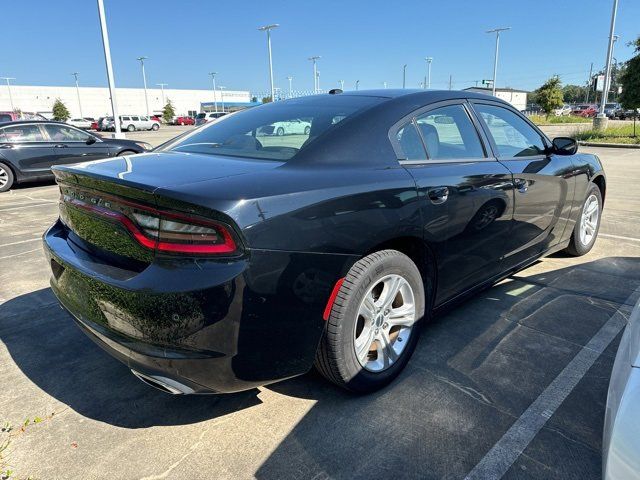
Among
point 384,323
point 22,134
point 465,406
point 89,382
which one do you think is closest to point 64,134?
point 22,134

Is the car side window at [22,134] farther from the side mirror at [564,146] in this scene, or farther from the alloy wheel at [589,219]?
the alloy wheel at [589,219]

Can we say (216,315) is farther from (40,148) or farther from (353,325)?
(40,148)

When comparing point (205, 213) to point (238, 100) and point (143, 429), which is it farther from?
point (238, 100)

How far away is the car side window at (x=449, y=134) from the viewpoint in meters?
2.81

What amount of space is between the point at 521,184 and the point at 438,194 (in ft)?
3.36

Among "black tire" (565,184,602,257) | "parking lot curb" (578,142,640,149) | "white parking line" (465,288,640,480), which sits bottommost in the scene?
"parking lot curb" (578,142,640,149)

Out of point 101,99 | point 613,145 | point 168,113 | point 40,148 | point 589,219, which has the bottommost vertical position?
point 613,145

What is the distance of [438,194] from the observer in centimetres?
262

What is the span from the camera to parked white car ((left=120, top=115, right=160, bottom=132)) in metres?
50.6

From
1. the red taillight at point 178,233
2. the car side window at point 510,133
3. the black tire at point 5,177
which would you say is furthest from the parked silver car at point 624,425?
the black tire at point 5,177

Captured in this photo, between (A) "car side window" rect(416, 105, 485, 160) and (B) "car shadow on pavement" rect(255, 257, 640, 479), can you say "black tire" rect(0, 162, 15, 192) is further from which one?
(A) "car side window" rect(416, 105, 485, 160)

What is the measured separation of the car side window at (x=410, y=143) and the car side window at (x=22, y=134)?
398 inches

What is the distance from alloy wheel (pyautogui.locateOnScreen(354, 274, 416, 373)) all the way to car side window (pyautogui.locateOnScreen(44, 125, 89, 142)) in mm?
10288

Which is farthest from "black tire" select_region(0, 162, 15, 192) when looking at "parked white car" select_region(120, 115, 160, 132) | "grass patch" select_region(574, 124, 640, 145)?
"parked white car" select_region(120, 115, 160, 132)
